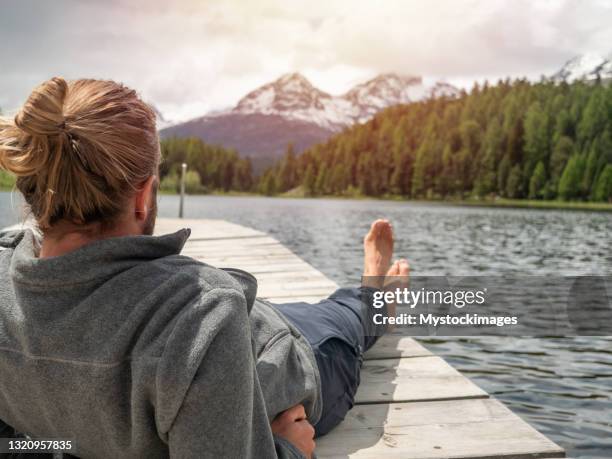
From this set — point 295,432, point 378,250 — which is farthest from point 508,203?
point 295,432

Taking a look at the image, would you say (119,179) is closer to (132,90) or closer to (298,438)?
(132,90)

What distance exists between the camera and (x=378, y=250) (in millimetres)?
2891

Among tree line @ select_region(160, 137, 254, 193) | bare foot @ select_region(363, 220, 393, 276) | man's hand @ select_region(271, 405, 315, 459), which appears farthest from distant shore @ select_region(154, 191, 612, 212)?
man's hand @ select_region(271, 405, 315, 459)

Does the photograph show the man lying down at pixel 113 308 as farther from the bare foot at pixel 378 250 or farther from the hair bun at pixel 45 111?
the bare foot at pixel 378 250

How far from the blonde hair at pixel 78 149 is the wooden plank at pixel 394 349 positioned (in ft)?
5.69

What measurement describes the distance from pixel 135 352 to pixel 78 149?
0.33m

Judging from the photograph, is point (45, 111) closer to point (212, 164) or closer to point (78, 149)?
point (78, 149)

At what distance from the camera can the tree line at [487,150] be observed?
72.3 metres

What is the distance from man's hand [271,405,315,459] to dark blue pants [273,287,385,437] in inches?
14.6

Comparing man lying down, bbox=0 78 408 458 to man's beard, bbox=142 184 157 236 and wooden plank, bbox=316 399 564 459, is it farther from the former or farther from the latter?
wooden plank, bbox=316 399 564 459

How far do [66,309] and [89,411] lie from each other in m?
0.18

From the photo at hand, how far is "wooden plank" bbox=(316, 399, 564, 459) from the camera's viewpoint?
172 cm

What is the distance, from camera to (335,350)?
1.83 metres

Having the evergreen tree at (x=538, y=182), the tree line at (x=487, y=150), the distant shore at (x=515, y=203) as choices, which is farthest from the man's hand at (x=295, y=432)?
the evergreen tree at (x=538, y=182)
